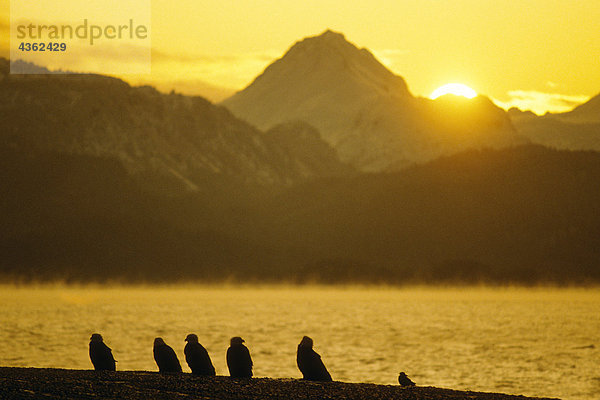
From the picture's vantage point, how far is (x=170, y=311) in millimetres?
184000

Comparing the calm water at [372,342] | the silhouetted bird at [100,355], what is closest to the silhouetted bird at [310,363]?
the silhouetted bird at [100,355]

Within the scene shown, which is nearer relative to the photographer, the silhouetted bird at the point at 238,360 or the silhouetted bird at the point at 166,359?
the silhouetted bird at the point at 238,360

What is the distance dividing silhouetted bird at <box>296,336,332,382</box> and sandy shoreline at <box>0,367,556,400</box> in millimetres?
577

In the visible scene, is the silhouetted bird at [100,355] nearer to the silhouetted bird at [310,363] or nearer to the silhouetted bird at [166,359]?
the silhouetted bird at [166,359]

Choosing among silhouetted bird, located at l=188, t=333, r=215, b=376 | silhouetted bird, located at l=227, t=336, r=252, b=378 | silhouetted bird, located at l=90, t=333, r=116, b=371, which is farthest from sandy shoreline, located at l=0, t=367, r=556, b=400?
silhouetted bird, located at l=90, t=333, r=116, b=371

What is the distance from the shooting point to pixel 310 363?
27.4m

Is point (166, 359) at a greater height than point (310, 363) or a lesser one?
greater

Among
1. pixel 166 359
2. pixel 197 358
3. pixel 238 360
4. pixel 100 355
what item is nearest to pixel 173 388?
pixel 197 358

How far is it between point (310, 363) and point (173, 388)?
4951 millimetres

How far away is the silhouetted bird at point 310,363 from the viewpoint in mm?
27250

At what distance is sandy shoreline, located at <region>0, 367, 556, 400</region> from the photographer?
2222 centimetres

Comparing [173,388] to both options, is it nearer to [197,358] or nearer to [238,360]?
[197,358]

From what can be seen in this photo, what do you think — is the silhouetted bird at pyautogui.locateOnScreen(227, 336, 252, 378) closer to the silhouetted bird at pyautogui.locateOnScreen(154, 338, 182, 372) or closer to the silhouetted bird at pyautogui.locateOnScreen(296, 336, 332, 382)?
the silhouetted bird at pyautogui.locateOnScreen(296, 336, 332, 382)

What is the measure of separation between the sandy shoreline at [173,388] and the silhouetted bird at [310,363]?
1.89ft
